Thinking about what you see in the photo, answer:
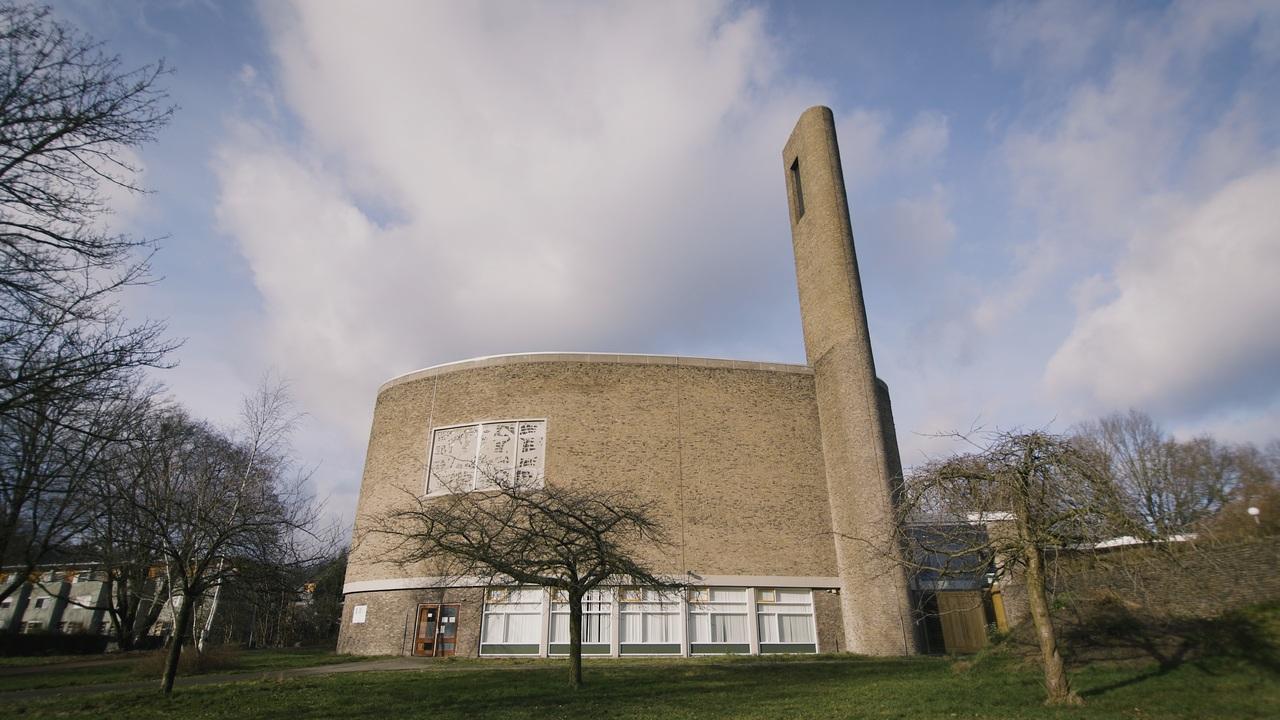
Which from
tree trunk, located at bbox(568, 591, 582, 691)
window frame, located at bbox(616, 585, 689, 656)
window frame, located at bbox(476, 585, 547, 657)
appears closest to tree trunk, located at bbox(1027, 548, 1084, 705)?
tree trunk, located at bbox(568, 591, 582, 691)

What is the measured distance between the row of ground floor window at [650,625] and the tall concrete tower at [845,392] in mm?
2373

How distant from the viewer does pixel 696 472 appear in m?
25.5

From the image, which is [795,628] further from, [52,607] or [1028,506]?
[52,607]

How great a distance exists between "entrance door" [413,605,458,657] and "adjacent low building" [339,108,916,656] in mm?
74

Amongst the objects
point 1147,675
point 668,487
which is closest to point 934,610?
point 668,487

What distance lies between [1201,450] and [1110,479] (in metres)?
37.1

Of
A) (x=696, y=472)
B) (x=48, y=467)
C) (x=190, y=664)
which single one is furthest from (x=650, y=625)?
(x=48, y=467)

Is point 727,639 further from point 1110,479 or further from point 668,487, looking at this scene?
point 1110,479

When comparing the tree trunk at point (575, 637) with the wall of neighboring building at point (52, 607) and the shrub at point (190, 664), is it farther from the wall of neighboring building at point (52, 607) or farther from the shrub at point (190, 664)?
the wall of neighboring building at point (52, 607)

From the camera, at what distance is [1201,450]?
3781cm

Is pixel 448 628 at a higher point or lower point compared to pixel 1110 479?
lower

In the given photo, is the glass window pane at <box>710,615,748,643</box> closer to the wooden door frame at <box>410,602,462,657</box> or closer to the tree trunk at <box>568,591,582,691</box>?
the wooden door frame at <box>410,602,462,657</box>

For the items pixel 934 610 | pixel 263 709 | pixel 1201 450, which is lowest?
pixel 263 709

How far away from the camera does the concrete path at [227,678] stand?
1440 cm
